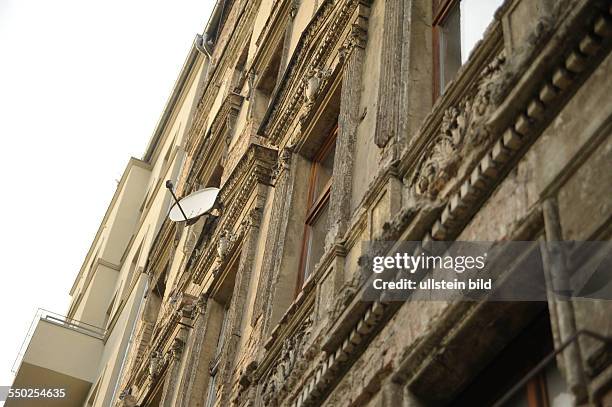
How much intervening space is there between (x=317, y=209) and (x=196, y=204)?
475 centimetres

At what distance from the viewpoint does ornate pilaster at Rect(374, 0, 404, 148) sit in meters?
6.77

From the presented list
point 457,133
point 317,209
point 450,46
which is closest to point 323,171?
point 317,209

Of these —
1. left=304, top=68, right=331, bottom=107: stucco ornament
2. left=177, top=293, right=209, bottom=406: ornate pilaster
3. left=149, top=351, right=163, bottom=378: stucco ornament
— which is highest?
left=304, top=68, right=331, bottom=107: stucco ornament

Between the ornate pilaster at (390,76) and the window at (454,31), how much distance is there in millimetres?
277

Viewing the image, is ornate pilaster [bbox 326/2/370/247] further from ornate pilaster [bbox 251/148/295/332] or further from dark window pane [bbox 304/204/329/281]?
ornate pilaster [bbox 251/148/295/332]

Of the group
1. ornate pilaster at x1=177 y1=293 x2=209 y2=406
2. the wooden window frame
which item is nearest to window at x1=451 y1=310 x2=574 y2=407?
the wooden window frame

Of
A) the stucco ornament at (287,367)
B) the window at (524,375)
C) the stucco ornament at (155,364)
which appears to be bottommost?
the window at (524,375)

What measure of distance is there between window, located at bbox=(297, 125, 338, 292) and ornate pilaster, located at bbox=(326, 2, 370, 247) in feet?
2.58

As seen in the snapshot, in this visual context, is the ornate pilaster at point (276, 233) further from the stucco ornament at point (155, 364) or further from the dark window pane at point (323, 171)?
the stucco ornament at point (155, 364)

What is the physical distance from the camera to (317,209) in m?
8.76

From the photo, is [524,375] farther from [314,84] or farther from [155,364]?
[155,364]

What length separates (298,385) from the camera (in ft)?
21.3

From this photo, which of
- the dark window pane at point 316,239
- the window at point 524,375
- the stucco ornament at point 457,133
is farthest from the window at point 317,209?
the window at point 524,375

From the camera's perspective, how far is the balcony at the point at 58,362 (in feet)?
63.6
